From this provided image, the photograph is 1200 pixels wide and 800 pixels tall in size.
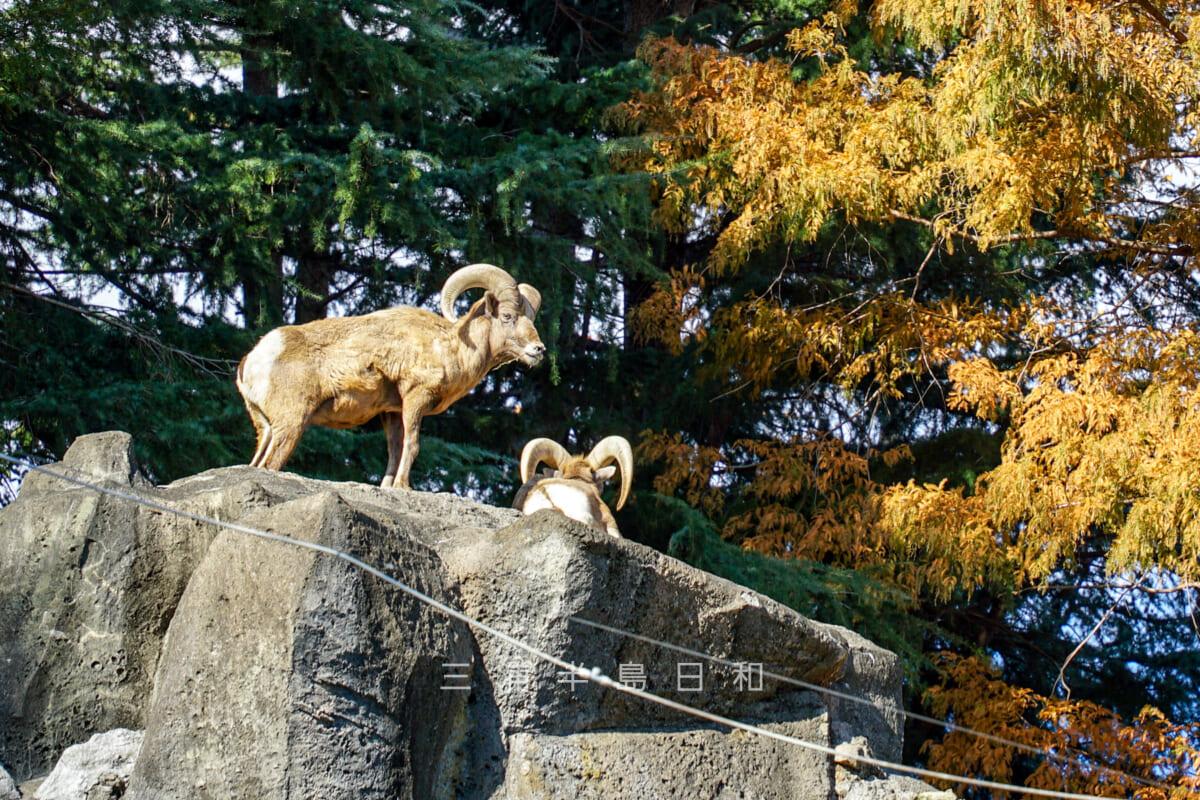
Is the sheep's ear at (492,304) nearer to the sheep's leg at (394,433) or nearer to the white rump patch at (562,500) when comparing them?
the sheep's leg at (394,433)

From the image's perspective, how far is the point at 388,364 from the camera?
20.5 feet

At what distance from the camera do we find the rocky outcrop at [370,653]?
441cm

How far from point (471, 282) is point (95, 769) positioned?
283 cm

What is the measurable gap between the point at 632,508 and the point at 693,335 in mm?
1928

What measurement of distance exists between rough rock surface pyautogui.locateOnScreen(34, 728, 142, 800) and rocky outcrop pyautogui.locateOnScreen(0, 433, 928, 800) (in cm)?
25

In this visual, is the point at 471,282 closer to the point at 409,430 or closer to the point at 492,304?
the point at 492,304

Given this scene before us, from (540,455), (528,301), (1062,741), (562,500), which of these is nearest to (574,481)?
(562,500)

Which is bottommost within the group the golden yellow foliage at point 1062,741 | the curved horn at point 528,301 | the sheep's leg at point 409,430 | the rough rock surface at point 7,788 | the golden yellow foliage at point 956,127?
the rough rock surface at point 7,788

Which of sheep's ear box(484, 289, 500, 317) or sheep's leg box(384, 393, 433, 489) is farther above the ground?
sheep's ear box(484, 289, 500, 317)

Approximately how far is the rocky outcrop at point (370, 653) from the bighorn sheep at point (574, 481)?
0.88 meters

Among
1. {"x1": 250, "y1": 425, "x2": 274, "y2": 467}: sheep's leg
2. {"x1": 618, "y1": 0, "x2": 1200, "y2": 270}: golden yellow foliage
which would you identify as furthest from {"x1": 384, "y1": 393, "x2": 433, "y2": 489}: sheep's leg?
{"x1": 618, "y1": 0, "x2": 1200, "y2": 270}: golden yellow foliage

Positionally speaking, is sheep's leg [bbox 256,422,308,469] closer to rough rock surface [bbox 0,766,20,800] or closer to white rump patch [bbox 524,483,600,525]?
white rump patch [bbox 524,483,600,525]

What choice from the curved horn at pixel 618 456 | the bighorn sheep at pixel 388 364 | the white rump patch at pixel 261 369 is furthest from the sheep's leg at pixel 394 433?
the curved horn at pixel 618 456

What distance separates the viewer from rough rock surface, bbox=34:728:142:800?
15.4 feet
